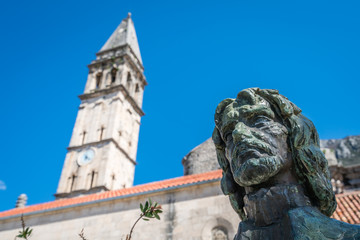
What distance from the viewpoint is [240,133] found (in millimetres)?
1790

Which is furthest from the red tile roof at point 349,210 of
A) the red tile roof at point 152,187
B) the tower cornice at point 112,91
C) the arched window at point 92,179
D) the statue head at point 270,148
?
the tower cornice at point 112,91

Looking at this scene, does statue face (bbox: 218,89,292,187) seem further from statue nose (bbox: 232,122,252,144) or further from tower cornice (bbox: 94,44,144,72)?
tower cornice (bbox: 94,44,144,72)

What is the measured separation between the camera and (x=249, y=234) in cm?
170

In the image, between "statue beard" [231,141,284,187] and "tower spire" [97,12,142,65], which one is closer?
"statue beard" [231,141,284,187]

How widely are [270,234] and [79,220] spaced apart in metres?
10.1

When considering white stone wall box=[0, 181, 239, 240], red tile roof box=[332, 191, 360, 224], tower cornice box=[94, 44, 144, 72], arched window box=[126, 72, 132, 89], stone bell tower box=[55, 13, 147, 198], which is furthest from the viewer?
tower cornice box=[94, 44, 144, 72]

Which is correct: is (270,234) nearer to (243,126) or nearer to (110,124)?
(243,126)

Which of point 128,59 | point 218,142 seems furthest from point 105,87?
point 218,142

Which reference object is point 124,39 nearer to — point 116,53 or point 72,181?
point 116,53

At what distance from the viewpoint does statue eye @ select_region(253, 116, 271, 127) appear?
190 centimetres

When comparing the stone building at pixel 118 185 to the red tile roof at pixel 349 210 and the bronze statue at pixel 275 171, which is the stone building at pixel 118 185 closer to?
the red tile roof at pixel 349 210

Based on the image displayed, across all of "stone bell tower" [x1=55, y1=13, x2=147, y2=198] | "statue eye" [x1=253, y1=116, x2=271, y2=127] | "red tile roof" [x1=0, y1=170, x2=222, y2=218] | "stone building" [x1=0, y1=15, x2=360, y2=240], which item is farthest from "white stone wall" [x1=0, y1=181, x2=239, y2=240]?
"stone bell tower" [x1=55, y1=13, x2=147, y2=198]

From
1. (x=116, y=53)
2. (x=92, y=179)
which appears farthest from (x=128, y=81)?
(x=92, y=179)

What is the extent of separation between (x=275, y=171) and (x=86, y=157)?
2745cm
